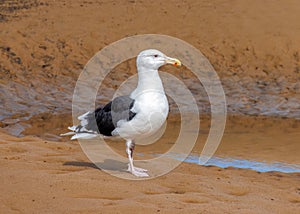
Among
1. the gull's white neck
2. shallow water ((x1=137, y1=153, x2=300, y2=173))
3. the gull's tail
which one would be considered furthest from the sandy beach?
the gull's white neck

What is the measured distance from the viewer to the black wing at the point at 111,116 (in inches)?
306

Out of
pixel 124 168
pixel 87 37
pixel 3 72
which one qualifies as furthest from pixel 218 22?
pixel 124 168

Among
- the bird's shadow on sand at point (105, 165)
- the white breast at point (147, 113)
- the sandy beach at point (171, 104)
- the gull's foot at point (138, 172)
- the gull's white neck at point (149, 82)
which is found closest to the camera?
the sandy beach at point (171, 104)

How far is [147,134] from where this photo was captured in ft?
25.3

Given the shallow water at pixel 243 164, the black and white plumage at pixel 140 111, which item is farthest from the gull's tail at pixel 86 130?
the shallow water at pixel 243 164

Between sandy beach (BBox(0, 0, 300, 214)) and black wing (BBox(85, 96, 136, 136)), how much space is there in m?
0.59

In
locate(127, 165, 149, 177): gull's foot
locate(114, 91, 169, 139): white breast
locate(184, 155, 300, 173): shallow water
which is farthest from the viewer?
locate(184, 155, 300, 173): shallow water

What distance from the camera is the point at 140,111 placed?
24.6 feet

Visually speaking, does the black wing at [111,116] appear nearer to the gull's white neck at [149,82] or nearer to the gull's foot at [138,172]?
the gull's white neck at [149,82]

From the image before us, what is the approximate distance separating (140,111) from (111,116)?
70cm

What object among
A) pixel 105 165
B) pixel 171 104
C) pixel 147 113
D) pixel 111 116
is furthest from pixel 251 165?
pixel 171 104

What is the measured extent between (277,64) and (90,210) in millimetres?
12941

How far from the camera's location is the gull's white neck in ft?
25.2

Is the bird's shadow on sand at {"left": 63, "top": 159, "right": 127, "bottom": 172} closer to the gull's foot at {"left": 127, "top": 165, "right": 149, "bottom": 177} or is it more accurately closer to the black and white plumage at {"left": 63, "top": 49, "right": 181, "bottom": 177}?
the gull's foot at {"left": 127, "top": 165, "right": 149, "bottom": 177}
